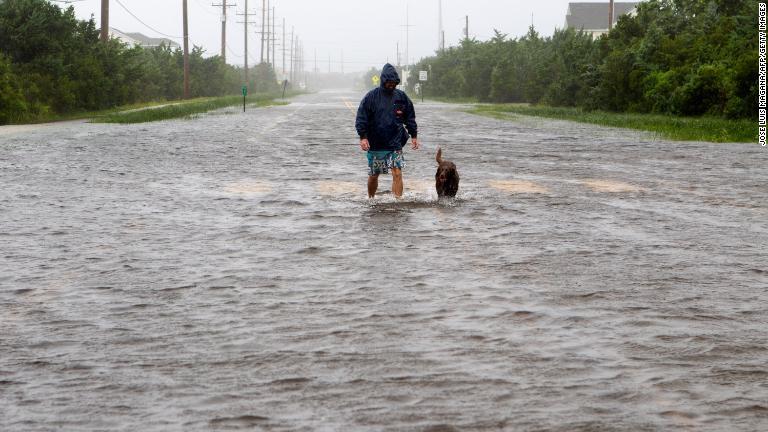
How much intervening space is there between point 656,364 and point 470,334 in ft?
3.87

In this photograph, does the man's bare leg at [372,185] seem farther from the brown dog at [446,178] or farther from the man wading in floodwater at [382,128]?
the brown dog at [446,178]

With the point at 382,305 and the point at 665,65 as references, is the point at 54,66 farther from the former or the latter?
the point at 382,305

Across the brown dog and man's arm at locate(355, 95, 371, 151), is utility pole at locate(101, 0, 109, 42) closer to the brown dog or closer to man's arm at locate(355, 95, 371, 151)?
man's arm at locate(355, 95, 371, 151)

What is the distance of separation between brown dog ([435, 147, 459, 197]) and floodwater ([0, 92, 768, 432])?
28 centimetres

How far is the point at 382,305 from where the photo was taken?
25.1 ft

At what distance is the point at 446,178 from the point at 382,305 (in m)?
6.55

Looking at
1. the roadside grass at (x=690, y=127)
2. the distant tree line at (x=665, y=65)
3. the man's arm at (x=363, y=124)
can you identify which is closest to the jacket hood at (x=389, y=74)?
the man's arm at (x=363, y=124)

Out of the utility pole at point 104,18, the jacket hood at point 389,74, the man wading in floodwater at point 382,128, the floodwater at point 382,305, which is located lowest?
the floodwater at point 382,305

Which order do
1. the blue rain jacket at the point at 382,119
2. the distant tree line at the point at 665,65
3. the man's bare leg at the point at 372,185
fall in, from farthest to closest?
1. the distant tree line at the point at 665,65
2. the man's bare leg at the point at 372,185
3. the blue rain jacket at the point at 382,119

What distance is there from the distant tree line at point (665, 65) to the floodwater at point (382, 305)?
2123 centimetres

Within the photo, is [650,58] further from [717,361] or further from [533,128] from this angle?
[717,361]

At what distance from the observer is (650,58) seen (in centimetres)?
4469

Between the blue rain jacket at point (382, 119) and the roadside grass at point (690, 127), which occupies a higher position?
the blue rain jacket at point (382, 119)

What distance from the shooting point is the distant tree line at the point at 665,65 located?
36.6m
